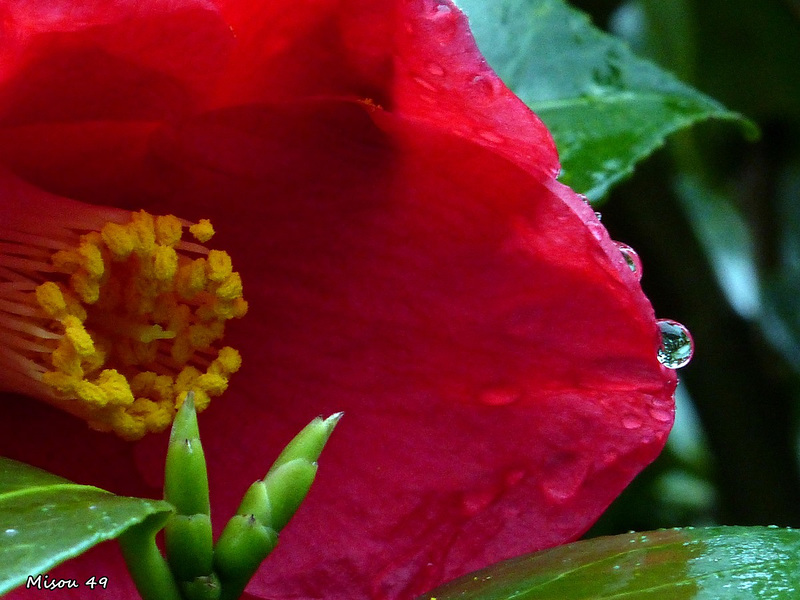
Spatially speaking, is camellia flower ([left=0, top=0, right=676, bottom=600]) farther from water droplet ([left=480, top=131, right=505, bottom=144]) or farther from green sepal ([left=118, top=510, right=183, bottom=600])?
green sepal ([left=118, top=510, right=183, bottom=600])

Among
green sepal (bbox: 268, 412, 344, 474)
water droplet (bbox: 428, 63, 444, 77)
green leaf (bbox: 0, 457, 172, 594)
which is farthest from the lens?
water droplet (bbox: 428, 63, 444, 77)

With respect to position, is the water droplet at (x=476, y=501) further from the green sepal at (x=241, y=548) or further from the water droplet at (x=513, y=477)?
the green sepal at (x=241, y=548)

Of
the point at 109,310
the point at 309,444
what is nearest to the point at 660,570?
the point at 309,444

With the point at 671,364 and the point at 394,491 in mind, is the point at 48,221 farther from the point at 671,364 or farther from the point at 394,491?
the point at 671,364

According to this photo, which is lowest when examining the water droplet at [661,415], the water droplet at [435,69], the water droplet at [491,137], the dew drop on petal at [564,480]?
the dew drop on petal at [564,480]

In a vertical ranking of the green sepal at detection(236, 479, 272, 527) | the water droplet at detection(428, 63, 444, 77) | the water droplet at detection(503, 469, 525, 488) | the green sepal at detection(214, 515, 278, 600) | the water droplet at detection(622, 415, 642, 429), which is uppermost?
the water droplet at detection(428, 63, 444, 77)

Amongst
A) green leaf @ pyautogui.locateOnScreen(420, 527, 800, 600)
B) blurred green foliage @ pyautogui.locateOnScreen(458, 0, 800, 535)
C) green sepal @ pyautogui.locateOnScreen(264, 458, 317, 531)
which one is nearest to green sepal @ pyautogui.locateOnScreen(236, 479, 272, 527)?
green sepal @ pyautogui.locateOnScreen(264, 458, 317, 531)

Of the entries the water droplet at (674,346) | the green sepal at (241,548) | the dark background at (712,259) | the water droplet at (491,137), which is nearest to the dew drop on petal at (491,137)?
the water droplet at (491,137)
